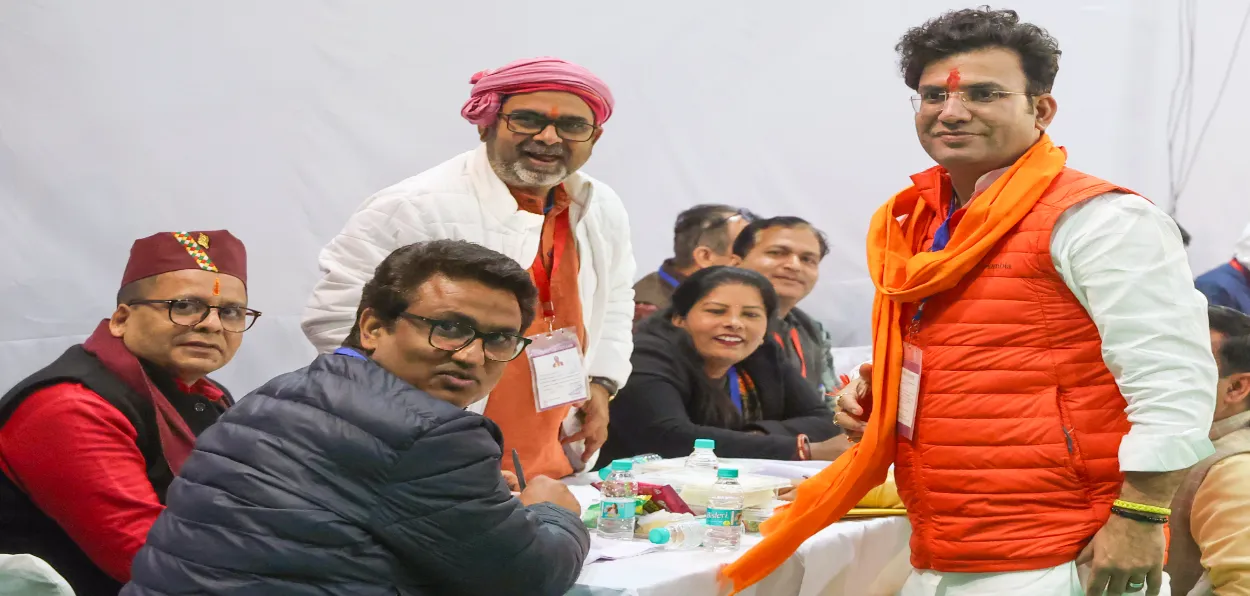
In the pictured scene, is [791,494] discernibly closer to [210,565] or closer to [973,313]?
[973,313]

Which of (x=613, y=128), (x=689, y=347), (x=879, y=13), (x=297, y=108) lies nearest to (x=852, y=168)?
(x=879, y=13)

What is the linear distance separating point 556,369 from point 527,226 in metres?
0.34

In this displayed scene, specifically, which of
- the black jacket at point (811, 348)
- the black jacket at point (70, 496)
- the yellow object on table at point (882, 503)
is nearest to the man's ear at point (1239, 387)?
the yellow object on table at point (882, 503)

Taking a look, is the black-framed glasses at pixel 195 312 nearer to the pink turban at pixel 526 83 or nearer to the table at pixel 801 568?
the pink turban at pixel 526 83

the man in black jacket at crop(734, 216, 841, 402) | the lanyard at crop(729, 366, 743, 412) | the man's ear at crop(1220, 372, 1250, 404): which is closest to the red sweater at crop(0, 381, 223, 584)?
the lanyard at crop(729, 366, 743, 412)

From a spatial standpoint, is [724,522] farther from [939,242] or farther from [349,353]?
[349,353]

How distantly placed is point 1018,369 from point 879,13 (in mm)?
3966

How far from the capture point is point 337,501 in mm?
1381

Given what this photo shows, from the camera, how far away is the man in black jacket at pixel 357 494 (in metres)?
1.37

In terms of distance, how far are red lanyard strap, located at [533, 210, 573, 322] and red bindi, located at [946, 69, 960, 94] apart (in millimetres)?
1161

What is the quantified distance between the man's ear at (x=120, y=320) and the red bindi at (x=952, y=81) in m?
1.54

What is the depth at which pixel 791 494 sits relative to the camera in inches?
101

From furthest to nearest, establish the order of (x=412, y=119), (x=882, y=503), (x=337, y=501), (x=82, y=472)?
(x=412, y=119) → (x=882, y=503) → (x=82, y=472) → (x=337, y=501)

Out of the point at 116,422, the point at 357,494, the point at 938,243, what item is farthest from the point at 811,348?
the point at 357,494
